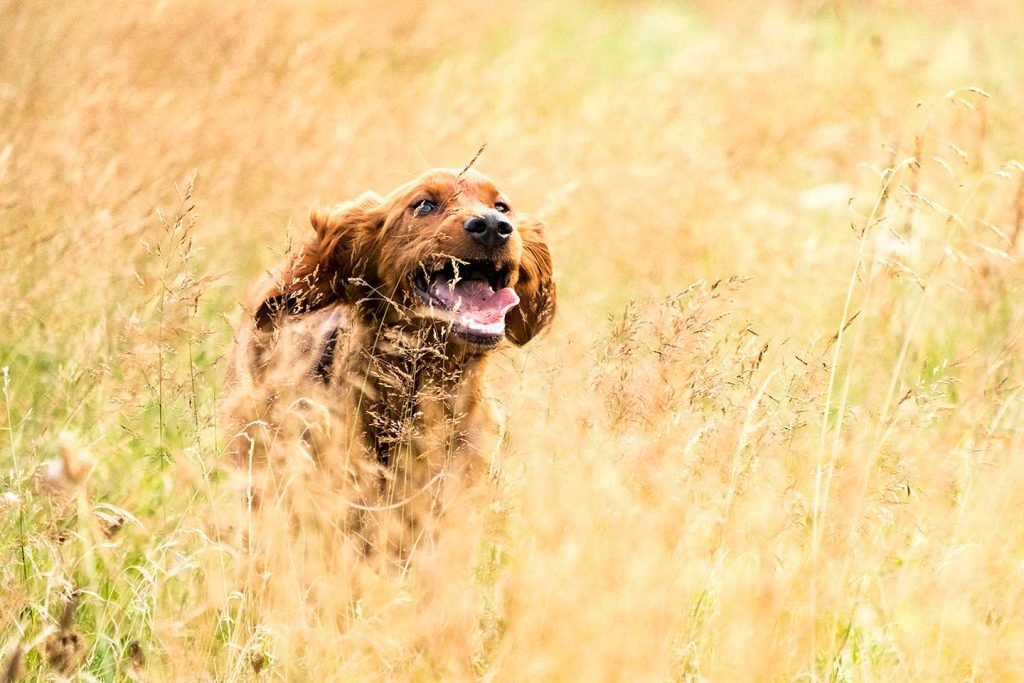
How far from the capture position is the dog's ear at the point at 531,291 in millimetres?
3340

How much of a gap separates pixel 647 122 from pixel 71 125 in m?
2.79

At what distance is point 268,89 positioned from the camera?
15.8 feet

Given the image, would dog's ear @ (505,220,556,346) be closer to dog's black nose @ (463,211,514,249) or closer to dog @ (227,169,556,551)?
dog @ (227,169,556,551)

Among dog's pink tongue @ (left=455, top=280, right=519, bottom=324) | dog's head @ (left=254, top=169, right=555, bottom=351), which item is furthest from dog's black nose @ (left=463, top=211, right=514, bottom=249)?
dog's pink tongue @ (left=455, top=280, right=519, bottom=324)

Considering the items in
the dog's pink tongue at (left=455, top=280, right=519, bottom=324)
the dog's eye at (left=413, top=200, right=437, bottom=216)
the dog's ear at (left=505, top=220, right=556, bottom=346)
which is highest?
the dog's eye at (left=413, top=200, right=437, bottom=216)

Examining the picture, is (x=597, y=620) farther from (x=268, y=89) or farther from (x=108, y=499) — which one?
(x=268, y=89)

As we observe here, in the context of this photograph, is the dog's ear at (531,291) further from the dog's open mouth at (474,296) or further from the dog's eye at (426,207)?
the dog's eye at (426,207)

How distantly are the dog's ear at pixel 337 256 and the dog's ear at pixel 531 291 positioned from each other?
0.42 meters

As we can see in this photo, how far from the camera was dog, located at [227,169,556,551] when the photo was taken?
8.76ft

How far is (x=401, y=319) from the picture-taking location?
10.2 feet

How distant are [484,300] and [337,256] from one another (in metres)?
0.59

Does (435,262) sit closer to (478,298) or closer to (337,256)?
(478,298)

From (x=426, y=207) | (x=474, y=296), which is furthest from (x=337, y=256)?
(x=474, y=296)

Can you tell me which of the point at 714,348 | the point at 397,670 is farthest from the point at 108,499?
the point at 714,348
